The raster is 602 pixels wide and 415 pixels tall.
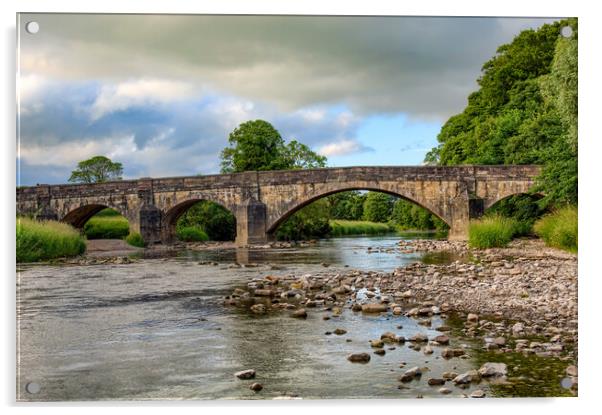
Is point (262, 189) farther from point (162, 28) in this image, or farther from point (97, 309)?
point (162, 28)

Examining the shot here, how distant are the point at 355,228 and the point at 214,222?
888 cm

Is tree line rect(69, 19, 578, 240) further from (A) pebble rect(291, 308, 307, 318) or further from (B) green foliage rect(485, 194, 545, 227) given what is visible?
(A) pebble rect(291, 308, 307, 318)

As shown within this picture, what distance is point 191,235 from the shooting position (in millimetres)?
30234

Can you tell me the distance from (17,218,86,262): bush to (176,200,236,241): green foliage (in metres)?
12.9

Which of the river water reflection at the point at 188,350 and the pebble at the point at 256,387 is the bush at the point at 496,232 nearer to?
the river water reflection at the point at 188,350

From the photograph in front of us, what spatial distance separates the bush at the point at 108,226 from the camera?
24639mm

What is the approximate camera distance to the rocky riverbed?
6047 millimetres

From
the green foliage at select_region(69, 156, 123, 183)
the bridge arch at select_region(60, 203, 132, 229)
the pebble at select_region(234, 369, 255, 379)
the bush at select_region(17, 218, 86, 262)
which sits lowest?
the pebble at select_region(234, 369, 255, 379)

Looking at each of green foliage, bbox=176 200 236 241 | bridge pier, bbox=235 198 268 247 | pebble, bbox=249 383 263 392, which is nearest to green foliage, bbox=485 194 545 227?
bridge pier, bbox=235 198 268 247

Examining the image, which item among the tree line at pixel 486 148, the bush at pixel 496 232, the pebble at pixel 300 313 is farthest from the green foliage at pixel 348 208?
the pebble at pixel 300 313

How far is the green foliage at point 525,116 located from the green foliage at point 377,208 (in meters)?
3.12

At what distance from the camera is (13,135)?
6098 millimetres

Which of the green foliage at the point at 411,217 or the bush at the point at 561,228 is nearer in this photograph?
the bush at the point at 561,228

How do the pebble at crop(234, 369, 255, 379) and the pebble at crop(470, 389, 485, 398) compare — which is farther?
the pebble at crop(234, 369, 255, 379)
